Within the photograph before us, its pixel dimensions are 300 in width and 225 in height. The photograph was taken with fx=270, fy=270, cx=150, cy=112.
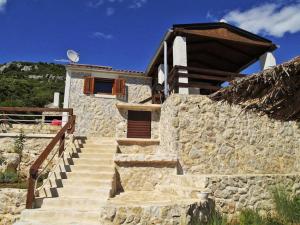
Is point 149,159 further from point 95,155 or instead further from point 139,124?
point 139,124

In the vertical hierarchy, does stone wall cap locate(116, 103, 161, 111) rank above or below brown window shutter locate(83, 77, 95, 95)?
below

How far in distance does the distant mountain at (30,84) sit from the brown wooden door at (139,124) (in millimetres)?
20161

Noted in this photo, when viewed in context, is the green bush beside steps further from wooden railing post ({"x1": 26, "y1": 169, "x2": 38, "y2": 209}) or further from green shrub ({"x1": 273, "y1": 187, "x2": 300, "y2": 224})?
wooden railing post ({"x1": 26, "y1": 169, "x2": 38, "y2": 209})

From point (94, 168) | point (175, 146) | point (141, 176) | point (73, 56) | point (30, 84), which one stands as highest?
point (30, 84)

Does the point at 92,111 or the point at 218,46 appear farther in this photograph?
the point at 92,111

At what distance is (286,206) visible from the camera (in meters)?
6.84

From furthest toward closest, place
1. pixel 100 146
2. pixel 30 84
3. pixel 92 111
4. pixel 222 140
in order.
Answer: pixel 30 84
pixel 92 111
pixel 100 146
pixel 222 140

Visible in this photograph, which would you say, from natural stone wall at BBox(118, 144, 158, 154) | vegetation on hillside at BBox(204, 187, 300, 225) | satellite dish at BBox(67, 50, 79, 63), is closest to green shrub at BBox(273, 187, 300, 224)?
vegetation on hillside at BBox(204, 187, 300, 225)

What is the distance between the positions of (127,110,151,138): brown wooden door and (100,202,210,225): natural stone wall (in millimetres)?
7841

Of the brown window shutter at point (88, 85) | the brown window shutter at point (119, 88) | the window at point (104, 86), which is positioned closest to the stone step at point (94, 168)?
the brown window shutter at point (88, 85)

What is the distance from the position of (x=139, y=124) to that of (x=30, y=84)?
35.6 m

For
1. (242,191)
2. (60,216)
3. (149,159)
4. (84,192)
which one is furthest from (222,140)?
(60,216)

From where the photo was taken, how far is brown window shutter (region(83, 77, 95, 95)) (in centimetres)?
1499

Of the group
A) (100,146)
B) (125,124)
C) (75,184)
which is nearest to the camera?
(75,184)
